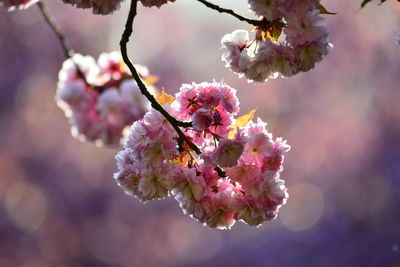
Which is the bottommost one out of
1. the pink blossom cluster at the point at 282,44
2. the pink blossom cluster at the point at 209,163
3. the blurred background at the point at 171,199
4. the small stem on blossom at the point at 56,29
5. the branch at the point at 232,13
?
the pink blossom cluster at the point at 209,163

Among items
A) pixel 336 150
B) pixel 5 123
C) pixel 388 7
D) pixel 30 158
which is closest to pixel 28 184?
pixel 30 158

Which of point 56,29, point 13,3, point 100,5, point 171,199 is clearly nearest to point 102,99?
point 56,29

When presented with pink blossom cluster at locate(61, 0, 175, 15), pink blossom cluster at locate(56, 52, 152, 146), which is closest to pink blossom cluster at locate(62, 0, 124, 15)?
pink blossom cluster at locate(61, 0, 175, 15)

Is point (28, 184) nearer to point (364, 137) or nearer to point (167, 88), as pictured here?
point (167, 88)

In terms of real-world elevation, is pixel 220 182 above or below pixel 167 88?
below

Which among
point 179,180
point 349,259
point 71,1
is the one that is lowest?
point 179,180

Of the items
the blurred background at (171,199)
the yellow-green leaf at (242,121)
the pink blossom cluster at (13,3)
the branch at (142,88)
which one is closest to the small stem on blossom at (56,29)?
the pink blossom cluster at (13,3)

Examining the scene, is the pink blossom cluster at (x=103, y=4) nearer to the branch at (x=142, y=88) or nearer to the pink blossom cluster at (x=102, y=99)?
the branch at (x=142, y=88)
